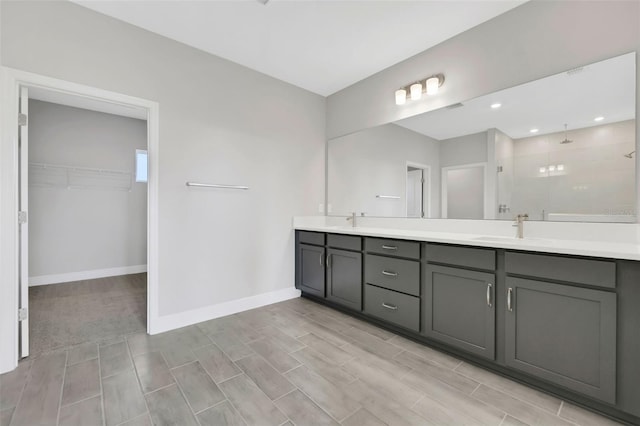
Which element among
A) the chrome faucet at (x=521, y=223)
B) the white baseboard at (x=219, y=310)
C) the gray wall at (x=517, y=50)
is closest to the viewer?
the gray wall at (x=517, y=50)

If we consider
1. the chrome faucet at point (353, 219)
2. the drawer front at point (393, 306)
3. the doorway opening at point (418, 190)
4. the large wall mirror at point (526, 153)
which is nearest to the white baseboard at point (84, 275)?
the chrome faucet at point (353, 219)

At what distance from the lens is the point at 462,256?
75.9 inches

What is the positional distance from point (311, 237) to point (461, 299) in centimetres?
170

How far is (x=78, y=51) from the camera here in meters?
2.10

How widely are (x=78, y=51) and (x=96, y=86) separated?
0.85ft

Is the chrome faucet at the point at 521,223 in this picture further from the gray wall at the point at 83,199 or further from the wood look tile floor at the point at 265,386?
the gray wall at the point at 83,199

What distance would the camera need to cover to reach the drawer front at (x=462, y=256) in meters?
1.80

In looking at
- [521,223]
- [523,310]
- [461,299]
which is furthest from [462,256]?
[521,223]

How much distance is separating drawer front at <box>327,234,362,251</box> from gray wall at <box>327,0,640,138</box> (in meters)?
1.35

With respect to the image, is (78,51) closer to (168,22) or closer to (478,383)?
(168,22)

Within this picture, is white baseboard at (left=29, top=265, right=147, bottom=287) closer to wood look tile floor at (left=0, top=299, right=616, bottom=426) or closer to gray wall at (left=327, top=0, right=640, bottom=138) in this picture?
wood look tile floor at (left=0, top=299, right=616, bottom=426)

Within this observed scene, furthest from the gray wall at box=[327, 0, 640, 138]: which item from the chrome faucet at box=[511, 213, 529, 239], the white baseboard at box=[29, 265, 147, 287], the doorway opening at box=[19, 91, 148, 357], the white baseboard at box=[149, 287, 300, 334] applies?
the white baseboard at box=[29, 265, 147, 287]

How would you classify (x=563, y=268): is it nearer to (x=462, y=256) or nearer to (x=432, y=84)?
(x=462, y=256)

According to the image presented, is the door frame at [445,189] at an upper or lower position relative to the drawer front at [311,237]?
upper
